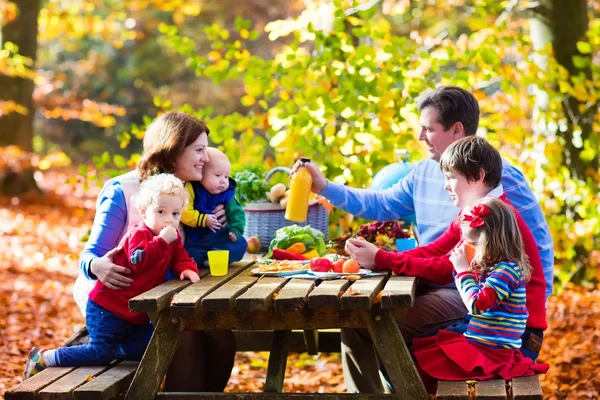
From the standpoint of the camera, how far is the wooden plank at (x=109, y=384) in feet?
8.80

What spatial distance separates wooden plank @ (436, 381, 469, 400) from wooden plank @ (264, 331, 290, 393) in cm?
71

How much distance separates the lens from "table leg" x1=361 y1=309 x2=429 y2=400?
9.11ft

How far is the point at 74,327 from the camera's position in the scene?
22.1 feet

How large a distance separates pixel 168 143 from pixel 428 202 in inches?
50.5

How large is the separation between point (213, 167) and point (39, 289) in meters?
5.41

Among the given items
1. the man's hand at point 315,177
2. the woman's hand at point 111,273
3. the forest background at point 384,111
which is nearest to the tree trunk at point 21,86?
the forest background at point 384,111

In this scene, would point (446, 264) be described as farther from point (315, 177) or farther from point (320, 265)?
point (315, 177)

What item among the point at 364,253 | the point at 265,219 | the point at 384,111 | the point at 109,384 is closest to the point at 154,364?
the point at 109,384

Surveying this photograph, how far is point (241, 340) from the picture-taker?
4629 millimetres

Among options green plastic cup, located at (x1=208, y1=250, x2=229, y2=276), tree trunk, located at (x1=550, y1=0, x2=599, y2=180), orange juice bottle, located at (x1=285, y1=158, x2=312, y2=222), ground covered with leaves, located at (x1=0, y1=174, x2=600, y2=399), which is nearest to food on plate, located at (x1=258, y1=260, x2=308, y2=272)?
green plastic cup, located at (x1=208, y1=250, x2=229, y2=276)

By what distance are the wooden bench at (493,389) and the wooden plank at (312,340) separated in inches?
80.6

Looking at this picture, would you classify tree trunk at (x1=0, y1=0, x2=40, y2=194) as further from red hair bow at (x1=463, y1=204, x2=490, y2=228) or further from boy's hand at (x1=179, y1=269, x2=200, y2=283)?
red hair bow at (x1=463, y1=204, x2=490, y2=228)

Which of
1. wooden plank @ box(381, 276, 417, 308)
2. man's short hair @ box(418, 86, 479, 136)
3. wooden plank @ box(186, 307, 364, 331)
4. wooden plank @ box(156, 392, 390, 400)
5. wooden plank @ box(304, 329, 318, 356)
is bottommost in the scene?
wooden plank @ box(304, 329, 318, 356)

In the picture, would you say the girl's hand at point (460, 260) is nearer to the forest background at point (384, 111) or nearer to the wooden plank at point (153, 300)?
the wooden plank at point (153, 300)
